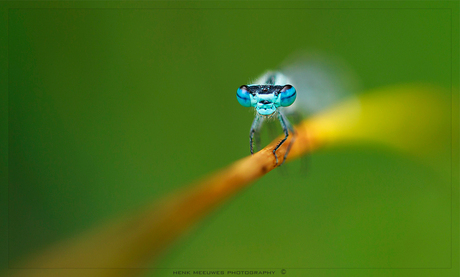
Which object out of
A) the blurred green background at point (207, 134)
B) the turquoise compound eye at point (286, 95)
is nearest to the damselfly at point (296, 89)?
the turquoise compound eye at point (286, 95)

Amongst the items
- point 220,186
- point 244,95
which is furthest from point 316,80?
point 220,186

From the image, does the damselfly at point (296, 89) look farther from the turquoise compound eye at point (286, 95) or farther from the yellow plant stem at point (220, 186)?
the yellow plant stem at point (220, 186)

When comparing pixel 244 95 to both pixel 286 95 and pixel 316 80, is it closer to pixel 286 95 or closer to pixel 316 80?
pixel 286 95

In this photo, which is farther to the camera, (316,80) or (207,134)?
(207,134)

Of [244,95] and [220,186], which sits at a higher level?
[244,95]

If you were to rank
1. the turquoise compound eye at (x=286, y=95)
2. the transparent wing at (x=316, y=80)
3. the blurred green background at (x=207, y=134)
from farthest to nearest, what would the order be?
1. the blurred green background at (x=207, y=134)
2. the transparent wing at (x=316, y=80)
3. the turquoise compound eye at (x=286, y=95)
